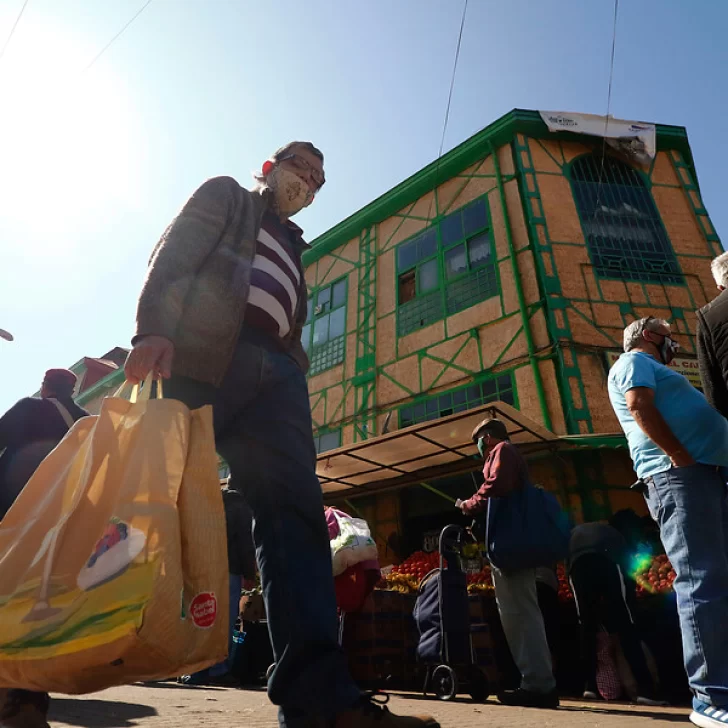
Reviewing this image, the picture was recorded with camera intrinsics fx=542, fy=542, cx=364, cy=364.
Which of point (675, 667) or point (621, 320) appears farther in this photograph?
point (621, 320)

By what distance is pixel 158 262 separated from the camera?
1722mm

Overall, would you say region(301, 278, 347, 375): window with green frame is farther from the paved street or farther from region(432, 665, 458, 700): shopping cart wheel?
the paved street

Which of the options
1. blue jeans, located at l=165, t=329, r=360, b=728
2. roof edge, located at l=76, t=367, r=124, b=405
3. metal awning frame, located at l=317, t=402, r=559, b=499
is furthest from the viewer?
roof edge, located at l=76, t=367, r=124, b=405

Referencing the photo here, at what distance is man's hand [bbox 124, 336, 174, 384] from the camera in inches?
61.7

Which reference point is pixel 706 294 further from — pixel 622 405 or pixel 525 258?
pixel 622 405

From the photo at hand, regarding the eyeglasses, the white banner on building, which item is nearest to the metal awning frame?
the eyeglasses

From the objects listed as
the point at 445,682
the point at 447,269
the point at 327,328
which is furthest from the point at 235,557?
the point at 327,328

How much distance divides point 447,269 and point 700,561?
1015 cm

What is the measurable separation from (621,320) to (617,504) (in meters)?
3.46

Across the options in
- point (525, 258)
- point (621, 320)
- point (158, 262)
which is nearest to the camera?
point (158, 262)

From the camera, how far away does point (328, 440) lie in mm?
12250

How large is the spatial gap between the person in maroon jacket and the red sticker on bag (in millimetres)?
2684

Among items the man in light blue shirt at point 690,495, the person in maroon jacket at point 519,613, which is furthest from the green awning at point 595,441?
Answer: the man in light blue shirt at point 690,495

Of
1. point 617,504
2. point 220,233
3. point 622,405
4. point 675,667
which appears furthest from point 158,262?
point 617,504
